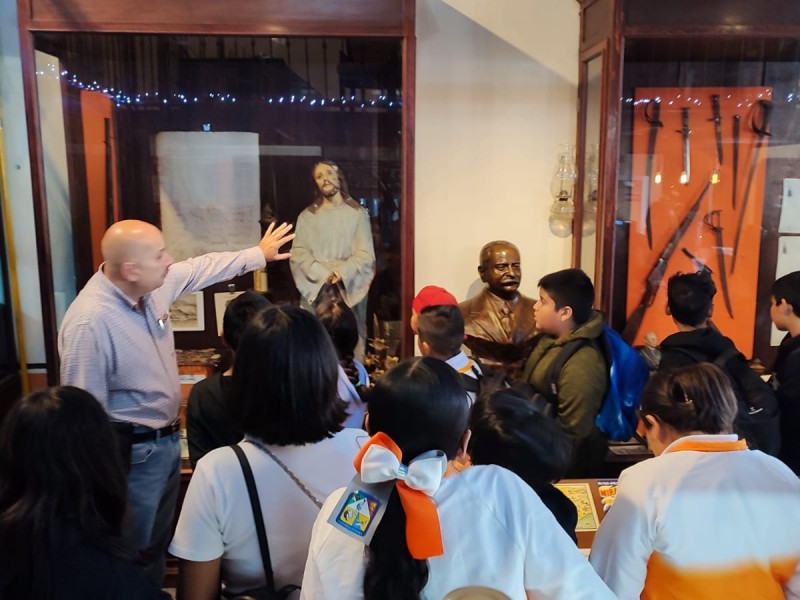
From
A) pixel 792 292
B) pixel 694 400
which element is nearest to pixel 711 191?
pixel 792 292

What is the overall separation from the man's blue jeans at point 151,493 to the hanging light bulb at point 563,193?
2083 millimetres

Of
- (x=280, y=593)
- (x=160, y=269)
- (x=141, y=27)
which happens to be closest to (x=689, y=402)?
(x=280, y=593)

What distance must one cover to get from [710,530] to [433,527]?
673mm

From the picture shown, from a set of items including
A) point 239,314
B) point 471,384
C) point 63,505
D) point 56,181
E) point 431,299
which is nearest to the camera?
point 63,505

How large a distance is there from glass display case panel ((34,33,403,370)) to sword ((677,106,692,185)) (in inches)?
56.8

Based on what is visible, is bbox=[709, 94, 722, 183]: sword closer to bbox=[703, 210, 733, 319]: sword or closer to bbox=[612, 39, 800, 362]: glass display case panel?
bbox=[612, 39, 800, 362]: glass display case panel

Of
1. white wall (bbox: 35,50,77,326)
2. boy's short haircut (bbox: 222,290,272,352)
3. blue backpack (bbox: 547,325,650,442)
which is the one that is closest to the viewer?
boy's short haircut (bbox: 222,290,272,352)

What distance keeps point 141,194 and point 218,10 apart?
0.95 m

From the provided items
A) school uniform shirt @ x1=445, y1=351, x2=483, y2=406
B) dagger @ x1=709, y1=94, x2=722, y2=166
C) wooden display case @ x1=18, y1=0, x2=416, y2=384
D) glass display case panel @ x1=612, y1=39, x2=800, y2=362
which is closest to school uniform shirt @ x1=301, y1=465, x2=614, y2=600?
school uniform shirt @ x1=445, y1=351, x2=483, y2=406

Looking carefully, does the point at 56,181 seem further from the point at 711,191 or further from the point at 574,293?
the point at 711,191

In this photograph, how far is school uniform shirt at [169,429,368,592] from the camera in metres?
1.14

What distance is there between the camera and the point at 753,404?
2062mm

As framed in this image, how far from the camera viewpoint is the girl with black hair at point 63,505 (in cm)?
107

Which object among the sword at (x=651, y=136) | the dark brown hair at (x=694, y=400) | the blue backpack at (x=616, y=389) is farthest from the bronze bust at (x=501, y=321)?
the dark brown hair at (x=694, y=400)
